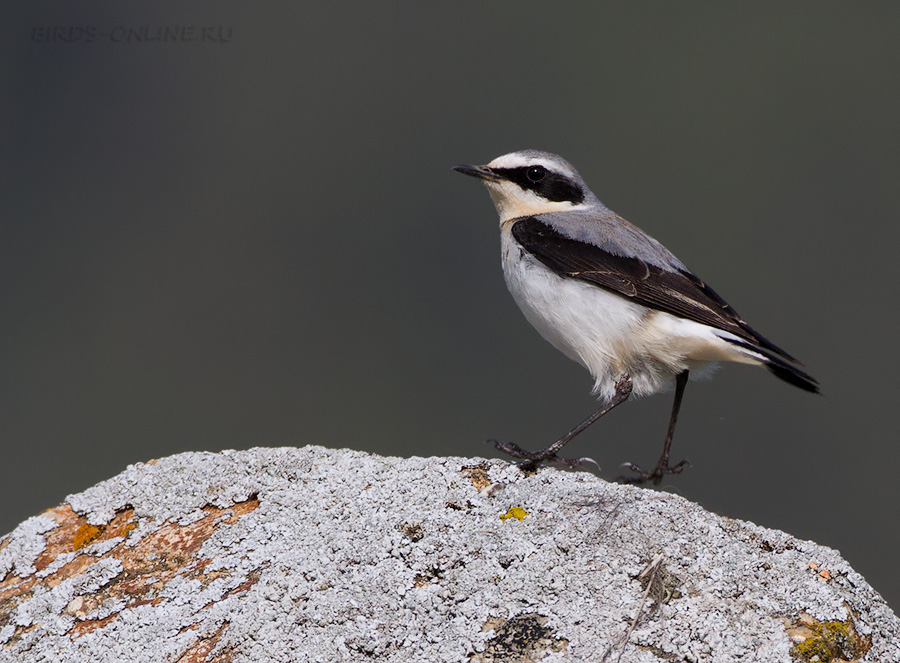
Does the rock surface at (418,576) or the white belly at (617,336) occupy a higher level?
the white belly at (617,336)

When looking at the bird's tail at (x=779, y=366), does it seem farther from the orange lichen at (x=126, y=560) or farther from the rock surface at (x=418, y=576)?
the orange lichen at (x=126, y=560)

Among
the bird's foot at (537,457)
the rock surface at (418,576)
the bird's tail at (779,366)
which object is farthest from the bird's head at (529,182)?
the rock surface at (418,576)

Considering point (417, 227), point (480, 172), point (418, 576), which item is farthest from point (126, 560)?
point (417, 227)

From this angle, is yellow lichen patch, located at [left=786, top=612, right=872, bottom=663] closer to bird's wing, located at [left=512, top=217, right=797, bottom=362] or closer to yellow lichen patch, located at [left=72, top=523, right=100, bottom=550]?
bird's wing, located at [left=512, top=217, right=797, bottom=362]

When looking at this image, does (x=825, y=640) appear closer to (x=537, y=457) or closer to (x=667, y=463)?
(x=537, y=457)

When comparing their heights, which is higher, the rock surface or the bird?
the bird

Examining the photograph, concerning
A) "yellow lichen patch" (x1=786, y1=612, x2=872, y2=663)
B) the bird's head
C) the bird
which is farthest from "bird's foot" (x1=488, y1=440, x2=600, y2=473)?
the bird's head

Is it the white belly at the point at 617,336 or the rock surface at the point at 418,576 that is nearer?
the rock surface at the point at 418,576
